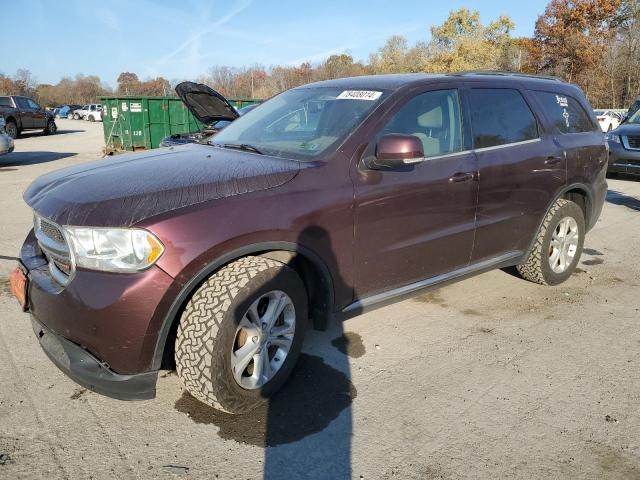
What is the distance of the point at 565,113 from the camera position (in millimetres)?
4516

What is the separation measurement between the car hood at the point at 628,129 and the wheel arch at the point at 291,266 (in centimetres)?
1032

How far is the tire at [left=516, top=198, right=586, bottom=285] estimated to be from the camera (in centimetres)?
431

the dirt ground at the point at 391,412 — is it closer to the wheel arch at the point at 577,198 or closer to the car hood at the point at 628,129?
the wheel arch at the point at 577,198

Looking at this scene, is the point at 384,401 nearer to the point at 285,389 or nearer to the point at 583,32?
the point at 285,389

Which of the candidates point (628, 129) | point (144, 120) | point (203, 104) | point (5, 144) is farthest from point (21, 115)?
point (628, 129)

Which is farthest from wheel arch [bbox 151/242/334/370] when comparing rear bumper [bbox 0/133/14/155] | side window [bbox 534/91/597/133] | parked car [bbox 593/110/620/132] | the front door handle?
parked car [bbox 593/110/620/132]

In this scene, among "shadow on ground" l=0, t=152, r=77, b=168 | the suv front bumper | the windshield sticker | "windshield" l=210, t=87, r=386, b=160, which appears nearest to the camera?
the suv front bumper

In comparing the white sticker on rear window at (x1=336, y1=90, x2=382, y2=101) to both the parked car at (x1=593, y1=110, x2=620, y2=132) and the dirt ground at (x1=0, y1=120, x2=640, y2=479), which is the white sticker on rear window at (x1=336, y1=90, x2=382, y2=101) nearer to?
the dirt ground at (x1=0, y1=120, x2=640, y2=479)

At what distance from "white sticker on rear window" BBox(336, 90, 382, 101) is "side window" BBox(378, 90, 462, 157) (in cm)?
20

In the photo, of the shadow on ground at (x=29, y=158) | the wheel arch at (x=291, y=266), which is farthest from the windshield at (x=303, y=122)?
the shadow on ground at (x=29, y=158)

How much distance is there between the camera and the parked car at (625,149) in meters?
10.6

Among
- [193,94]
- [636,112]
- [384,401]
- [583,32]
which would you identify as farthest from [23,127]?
[583,32]

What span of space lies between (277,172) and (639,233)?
19.4 feet

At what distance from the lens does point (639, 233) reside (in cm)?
666
